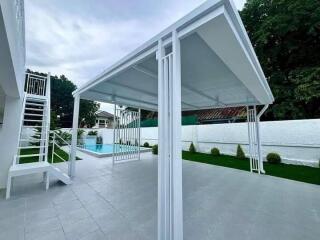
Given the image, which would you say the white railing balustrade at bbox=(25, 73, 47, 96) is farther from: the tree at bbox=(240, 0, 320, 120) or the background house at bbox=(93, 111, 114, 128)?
the background house at bbox=(93, 111, 114, 128)

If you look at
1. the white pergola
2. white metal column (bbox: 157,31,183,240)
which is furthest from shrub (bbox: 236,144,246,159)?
white metal column (bbox: 157,31,183,240)

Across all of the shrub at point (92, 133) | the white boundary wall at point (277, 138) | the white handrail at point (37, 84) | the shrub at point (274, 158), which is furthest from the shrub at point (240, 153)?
the shrub at point (92, 133)

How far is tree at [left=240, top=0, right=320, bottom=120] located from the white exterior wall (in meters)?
12.7

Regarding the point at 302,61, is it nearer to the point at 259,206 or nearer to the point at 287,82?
the point at 287,82

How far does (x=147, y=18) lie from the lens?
6.05 m

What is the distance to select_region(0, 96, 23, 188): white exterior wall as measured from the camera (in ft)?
14.9

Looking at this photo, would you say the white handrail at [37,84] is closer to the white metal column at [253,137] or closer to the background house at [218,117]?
the white metal column at [253,137]

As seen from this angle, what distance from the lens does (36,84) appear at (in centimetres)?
653

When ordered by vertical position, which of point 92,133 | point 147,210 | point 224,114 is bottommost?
point 147,210

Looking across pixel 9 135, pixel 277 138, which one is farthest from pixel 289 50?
pixel 9 135

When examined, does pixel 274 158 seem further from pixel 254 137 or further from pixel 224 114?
pixel 224 114

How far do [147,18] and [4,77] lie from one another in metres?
4.77

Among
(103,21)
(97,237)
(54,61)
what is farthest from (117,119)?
(97,237)

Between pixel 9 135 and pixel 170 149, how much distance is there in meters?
5.04
